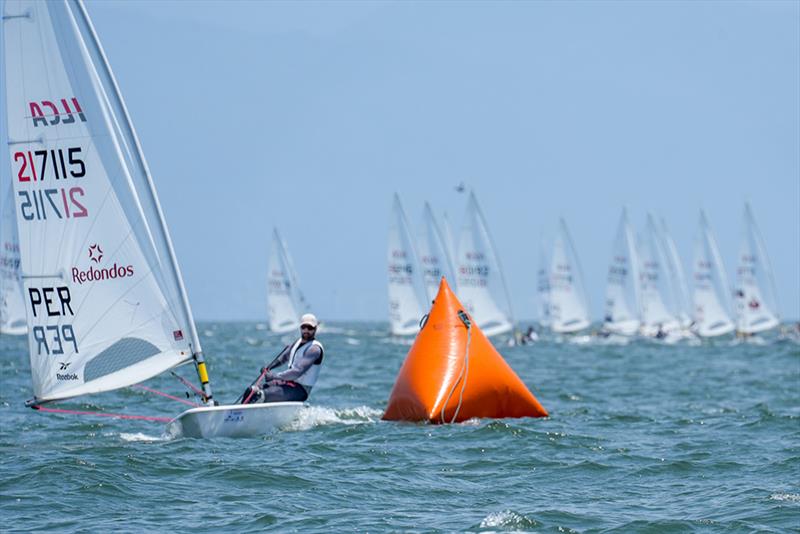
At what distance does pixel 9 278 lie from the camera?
55688 mm

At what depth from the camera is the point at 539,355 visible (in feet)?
157

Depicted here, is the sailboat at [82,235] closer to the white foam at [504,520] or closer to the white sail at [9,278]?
the white foam at [504,520]

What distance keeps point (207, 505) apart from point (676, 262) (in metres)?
76.4

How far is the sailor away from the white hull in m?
0.57

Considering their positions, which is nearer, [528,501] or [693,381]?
[528,501]

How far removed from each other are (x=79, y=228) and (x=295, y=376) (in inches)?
131

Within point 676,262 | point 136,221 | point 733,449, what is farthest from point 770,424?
point 676,262

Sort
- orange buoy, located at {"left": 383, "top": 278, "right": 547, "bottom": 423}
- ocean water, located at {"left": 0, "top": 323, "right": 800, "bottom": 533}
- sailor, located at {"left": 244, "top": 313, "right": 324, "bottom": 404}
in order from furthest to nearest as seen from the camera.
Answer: orange buoy, located at {"left": 383, "top": 278, "right": 547, "bottom": 423} < sailor, located at {"left": 244, "top": 313, "right": 324, "bottom": 404} < ocean water, located at {"left": 0, "top": 323, "right": 800, "bottom": 533}

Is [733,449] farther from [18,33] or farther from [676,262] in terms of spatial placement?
[676,262]

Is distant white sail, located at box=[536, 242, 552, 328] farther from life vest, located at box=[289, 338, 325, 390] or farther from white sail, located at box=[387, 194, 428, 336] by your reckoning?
life vest, located at box=[289, 338, 325, 390]

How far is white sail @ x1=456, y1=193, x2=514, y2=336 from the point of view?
56219 millimetres

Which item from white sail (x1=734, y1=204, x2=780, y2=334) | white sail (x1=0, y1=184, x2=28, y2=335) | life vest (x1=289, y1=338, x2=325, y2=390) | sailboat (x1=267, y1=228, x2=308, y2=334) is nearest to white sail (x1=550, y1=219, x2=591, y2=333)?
white sail (x1=734, y1=204, x2=780, y2=334)

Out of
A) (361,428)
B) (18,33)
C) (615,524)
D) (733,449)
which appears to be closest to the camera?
(615,524)

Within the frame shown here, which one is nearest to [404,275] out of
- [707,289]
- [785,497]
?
[707,289]
